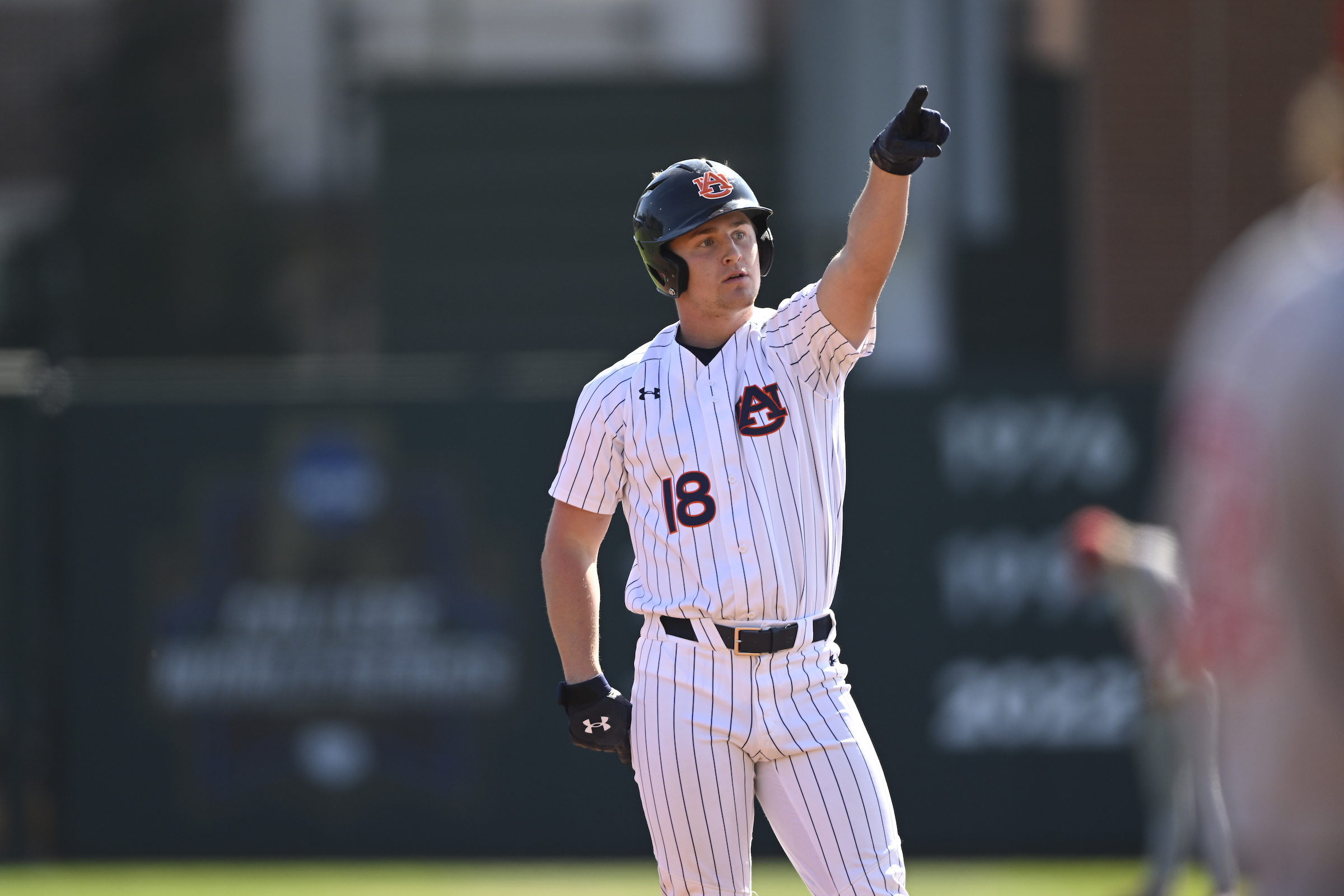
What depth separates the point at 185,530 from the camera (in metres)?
10.1

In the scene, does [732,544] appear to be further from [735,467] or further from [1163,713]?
[1163,713]

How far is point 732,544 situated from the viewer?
4.11 m

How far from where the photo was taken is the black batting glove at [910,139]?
3898 mm

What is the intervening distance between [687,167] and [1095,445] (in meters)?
6.09

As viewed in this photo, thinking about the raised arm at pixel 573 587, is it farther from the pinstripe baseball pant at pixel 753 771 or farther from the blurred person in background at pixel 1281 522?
the blurred person in background at pixel 1281 522

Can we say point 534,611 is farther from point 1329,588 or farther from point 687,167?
point 1329,588

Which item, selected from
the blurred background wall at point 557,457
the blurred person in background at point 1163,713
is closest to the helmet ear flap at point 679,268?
the blurred person in background at point 1163,713

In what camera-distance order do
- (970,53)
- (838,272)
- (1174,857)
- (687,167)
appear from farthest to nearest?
(970,53), (1174,857), (687,167), (838,272)

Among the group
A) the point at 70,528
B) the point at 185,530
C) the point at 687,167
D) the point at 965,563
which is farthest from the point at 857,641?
the point at 687,167

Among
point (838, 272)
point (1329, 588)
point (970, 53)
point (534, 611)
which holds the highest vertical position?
point (970, 53)

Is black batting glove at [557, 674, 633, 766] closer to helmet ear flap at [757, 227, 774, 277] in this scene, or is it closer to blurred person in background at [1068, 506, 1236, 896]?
helmet ear flap at [757, 227, 774, 277]

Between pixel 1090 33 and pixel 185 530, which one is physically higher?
pixel 1090 33

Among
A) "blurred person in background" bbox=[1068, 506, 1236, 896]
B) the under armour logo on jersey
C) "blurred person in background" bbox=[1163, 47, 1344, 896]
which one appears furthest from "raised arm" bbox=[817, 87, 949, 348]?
"blurred person in background" bbox=[1068, 506, 1236, 896]

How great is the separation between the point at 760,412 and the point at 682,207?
55 centimetres
